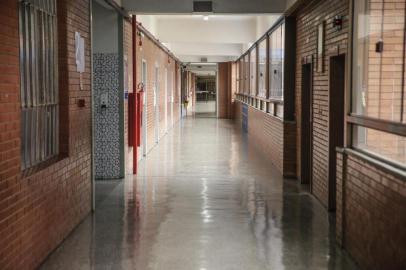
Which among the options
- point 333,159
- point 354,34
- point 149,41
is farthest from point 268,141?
point 354,34

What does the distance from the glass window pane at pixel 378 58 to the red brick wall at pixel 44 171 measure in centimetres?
304

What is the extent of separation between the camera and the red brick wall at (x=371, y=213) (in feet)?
13.8

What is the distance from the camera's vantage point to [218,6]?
1016cm

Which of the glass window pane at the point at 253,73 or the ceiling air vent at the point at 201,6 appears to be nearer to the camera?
the ceiling air vent at the point at 201,6

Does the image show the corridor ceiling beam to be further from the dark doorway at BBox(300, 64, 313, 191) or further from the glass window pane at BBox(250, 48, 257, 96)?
the glass window pane at BBox(250, 48, 257, 96)

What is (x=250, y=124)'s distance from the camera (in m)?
18.8

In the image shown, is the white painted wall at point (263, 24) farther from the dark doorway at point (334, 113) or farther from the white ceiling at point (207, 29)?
the dark doorway at point (334, 113)

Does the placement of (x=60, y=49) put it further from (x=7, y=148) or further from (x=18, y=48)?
(x=7, y=148)

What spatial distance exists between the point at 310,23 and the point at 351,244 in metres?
4.58

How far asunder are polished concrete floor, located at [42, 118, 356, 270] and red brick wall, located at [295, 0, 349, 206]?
1.53 ft

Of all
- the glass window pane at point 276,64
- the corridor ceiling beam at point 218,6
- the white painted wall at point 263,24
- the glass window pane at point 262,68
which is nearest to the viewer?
the corridor ceiling beam at point 218,6

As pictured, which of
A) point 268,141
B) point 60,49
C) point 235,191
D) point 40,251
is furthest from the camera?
point 268,141

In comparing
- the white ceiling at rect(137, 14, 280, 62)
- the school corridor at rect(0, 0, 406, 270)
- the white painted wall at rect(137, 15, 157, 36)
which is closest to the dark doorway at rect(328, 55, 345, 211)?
the school corridor at rect(0, 0, 406, 270)

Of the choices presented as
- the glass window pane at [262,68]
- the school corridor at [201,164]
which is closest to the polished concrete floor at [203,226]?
the school corridor at [201,164]
